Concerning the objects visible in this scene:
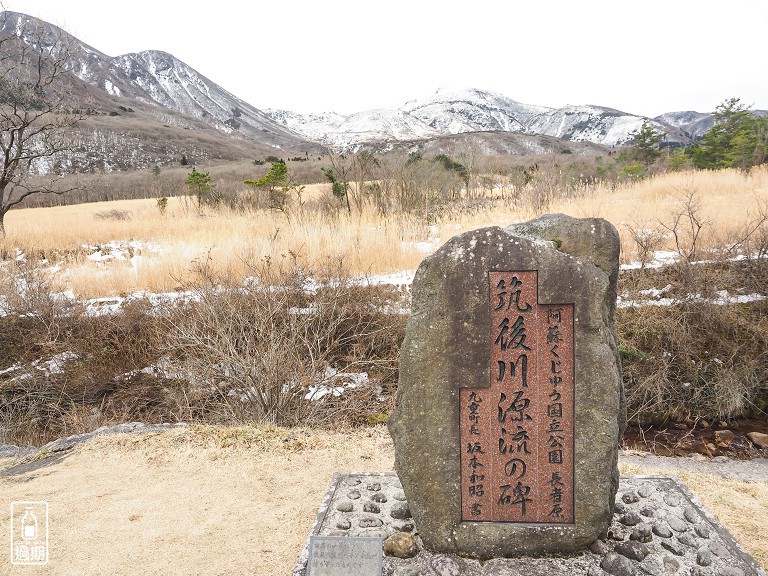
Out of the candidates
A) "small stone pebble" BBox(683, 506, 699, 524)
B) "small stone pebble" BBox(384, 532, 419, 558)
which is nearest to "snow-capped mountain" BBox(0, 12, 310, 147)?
"small stone pebble" BBox(384, 532, 419, 558)

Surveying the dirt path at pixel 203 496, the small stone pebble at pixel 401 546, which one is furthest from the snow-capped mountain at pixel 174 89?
the small stone pebble at pixel 401 546

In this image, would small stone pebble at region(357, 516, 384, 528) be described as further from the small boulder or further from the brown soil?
the small boulder

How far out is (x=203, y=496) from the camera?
138 inches

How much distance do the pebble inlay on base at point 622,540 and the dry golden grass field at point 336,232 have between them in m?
4.16

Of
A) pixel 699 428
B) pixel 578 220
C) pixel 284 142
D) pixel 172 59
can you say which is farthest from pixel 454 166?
pixel 172 59

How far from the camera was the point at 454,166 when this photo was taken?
17250 millimetres

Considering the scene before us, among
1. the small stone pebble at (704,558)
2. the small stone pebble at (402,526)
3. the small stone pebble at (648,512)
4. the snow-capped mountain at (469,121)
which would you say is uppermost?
the snow-capped mountain at (469,121)

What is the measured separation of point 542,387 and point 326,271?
462 centimetres

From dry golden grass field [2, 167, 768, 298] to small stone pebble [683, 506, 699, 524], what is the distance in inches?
196

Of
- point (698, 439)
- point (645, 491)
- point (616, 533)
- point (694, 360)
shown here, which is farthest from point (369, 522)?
point (694, 360)

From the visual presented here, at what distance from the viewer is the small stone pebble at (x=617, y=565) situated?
2334 millimetres

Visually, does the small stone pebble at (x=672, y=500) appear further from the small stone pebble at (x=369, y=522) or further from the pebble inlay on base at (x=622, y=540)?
the small stone pebble at (x=369, y=522)

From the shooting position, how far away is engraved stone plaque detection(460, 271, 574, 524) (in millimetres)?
2455

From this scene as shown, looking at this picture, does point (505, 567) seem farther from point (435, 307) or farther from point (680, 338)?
Result: point (680, 338)
